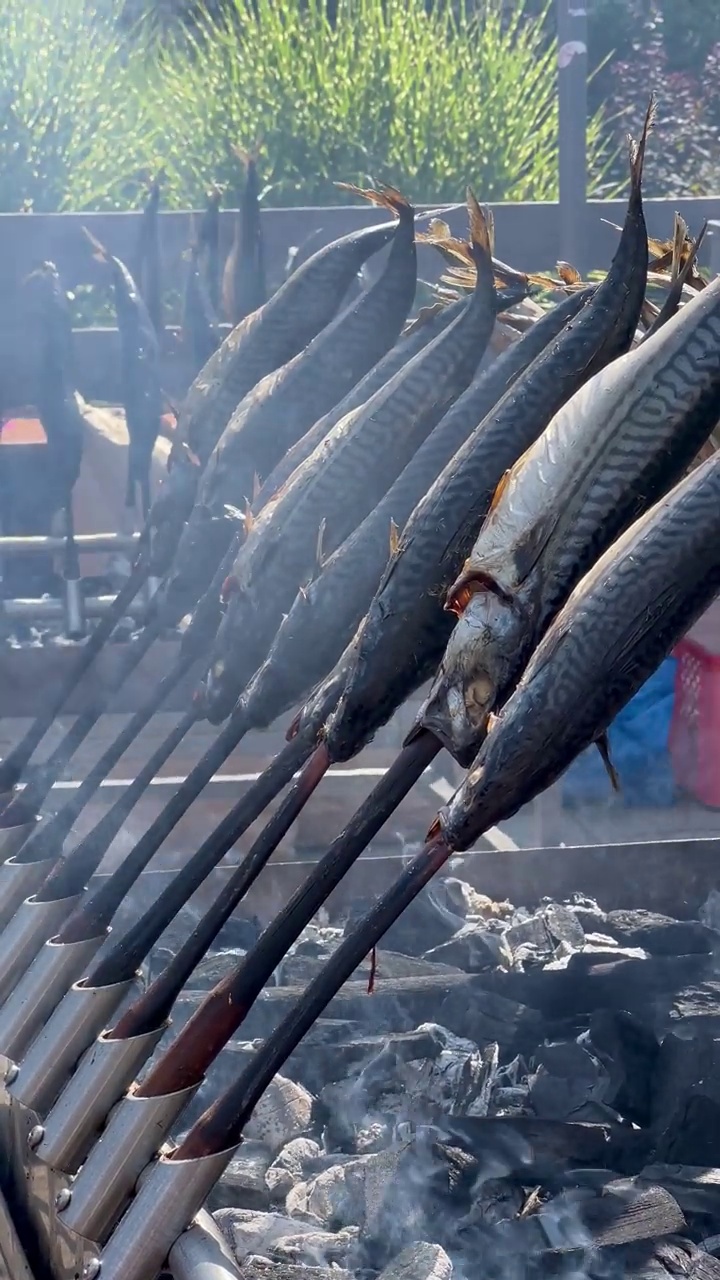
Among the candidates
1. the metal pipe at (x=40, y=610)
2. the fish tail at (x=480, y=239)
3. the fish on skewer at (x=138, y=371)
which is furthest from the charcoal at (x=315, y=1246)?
the metal pipe at (x=40, y=610)

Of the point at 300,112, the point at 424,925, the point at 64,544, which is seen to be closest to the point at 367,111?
the point at 300,112

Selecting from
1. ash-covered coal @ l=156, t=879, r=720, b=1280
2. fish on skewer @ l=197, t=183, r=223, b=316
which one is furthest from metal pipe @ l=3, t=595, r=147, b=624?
ash-covered coal @ l=156, t=879, r=720, b=1280

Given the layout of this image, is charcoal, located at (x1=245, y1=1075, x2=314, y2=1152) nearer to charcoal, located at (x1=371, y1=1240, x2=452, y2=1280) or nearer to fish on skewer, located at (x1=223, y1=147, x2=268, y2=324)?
charcoal, located at (x1=371, y1=1240, x2=452, y2=1280)

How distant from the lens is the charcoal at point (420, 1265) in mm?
2396

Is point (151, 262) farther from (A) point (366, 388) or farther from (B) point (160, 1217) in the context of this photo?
(B) point (160, 1217)

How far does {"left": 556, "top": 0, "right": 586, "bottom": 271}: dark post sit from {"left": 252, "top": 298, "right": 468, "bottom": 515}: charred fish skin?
4.29 meters

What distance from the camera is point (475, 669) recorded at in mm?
1985

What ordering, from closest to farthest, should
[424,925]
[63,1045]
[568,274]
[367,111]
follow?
[63,1045], [568,274], [424,925], [367,111]

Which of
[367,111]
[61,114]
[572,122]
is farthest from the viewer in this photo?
[61,114]

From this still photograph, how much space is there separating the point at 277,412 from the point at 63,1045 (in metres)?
1.34

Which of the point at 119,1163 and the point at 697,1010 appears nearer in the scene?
the point at 119,1163

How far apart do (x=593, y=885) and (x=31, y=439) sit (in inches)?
191

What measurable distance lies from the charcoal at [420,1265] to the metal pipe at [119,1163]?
570 millimetres

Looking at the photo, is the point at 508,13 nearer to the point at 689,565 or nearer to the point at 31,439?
the point at 31,439
